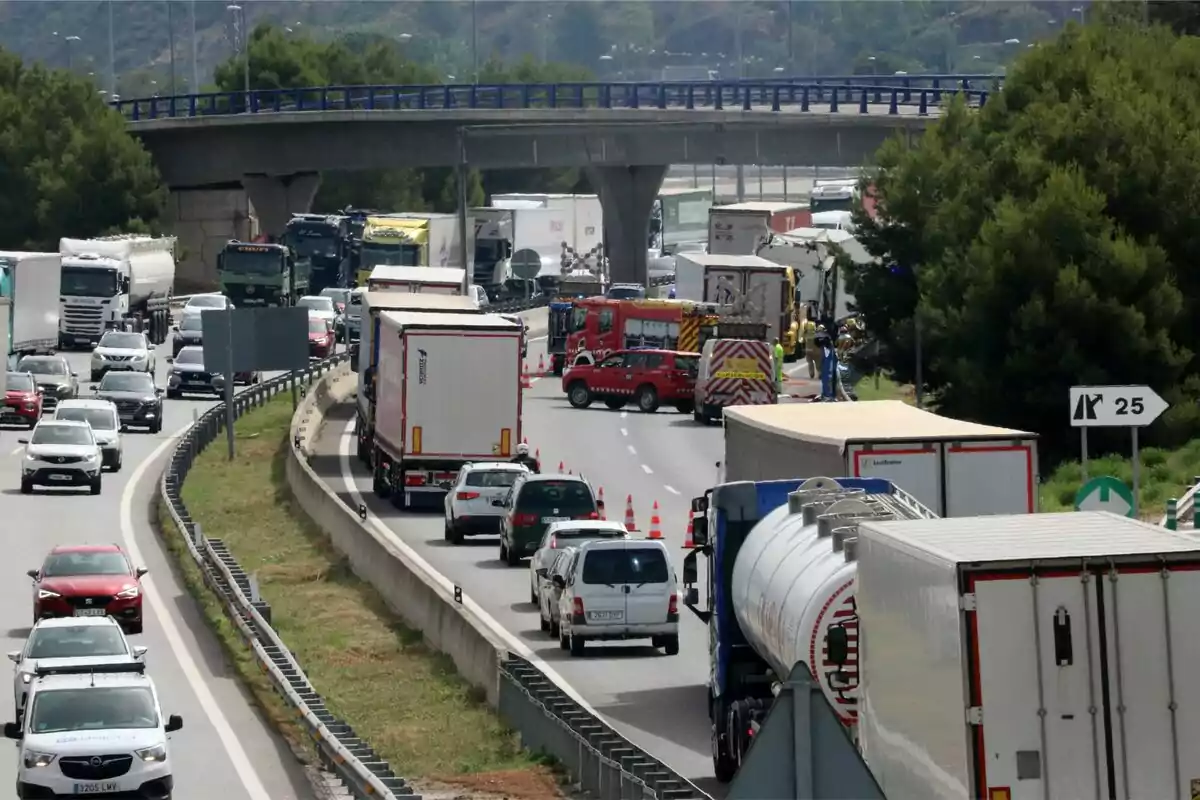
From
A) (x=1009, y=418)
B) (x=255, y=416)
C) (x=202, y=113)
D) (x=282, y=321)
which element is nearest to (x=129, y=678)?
(x=1009, y=418)

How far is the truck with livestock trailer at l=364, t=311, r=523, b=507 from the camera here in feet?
145

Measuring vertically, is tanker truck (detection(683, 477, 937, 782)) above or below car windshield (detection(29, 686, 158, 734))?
above

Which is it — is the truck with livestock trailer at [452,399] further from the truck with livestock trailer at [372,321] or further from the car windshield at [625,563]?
the car windshield at [625,563]

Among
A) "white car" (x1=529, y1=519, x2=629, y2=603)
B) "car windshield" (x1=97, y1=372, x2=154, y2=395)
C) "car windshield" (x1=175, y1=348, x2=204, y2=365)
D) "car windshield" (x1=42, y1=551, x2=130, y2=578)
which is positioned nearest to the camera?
"white car" (x1=529, y1=519, x2=629, y2=603)

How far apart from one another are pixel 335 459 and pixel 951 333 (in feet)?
43.5

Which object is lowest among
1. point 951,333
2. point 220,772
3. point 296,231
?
point 220,772

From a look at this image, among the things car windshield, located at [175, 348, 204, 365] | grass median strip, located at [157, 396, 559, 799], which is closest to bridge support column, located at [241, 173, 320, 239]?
car windshield, located at [175, 348, 204, 365]

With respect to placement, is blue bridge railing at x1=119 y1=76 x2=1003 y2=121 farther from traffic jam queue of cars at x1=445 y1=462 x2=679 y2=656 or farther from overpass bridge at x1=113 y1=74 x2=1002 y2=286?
traffic jam queue of cars at x1=445 y1=462 x2=679 y2=656

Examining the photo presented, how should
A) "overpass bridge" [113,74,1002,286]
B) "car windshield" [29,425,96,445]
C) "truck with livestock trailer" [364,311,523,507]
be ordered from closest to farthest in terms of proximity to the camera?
"truck with livestock trailer" [364,311,523,507] < "car windshield" [29,425,96,445] < "overpass bridge" [113,74,1002,286]

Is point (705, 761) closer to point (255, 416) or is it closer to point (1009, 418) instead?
point (1009, 418)

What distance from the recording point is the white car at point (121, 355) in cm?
6681

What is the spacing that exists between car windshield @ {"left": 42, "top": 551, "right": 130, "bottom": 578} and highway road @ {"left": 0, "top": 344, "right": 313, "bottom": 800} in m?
0.89

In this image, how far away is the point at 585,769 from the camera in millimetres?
20359

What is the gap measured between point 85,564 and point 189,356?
3660cm
